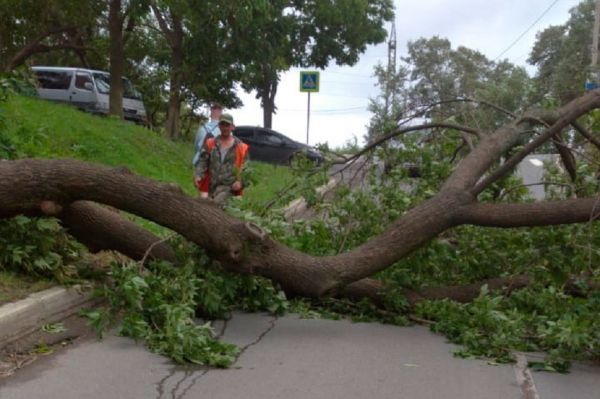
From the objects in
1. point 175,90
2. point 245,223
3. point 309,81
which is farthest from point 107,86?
point 245,223

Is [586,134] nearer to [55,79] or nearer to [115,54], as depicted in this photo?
[115,54]

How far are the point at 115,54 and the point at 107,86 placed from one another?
777cm

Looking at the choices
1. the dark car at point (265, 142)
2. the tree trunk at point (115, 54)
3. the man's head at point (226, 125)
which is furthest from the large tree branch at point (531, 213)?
the dark car at point (265, 142)

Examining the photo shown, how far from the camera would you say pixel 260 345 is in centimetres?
759

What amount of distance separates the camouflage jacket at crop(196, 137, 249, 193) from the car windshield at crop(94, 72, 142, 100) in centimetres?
2016

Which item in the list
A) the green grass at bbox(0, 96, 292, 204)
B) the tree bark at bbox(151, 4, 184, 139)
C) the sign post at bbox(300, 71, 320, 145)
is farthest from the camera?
the tree bark at bbox(151, 4, 184, 139)

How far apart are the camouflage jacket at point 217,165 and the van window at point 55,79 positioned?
66.9 ft

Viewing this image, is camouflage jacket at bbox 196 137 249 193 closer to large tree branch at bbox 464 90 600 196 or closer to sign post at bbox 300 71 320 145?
large tree branch at bbox 464 90 600 196

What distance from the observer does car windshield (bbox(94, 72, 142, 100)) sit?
30531mm

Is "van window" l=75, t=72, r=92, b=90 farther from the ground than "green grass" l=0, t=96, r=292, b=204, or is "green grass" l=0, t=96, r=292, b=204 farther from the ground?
"van window" l=75, t=72, r=92, b=90

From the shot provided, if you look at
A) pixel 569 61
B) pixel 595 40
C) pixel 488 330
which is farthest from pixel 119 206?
pixel 569 61

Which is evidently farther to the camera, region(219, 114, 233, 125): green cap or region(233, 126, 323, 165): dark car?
region(233, 126, 323, 165): dark car

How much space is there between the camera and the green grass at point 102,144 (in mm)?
13781

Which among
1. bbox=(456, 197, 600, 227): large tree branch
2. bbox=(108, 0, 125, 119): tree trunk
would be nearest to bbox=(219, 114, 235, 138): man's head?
bbox=(456, 197, 600, 227): large tree branch
